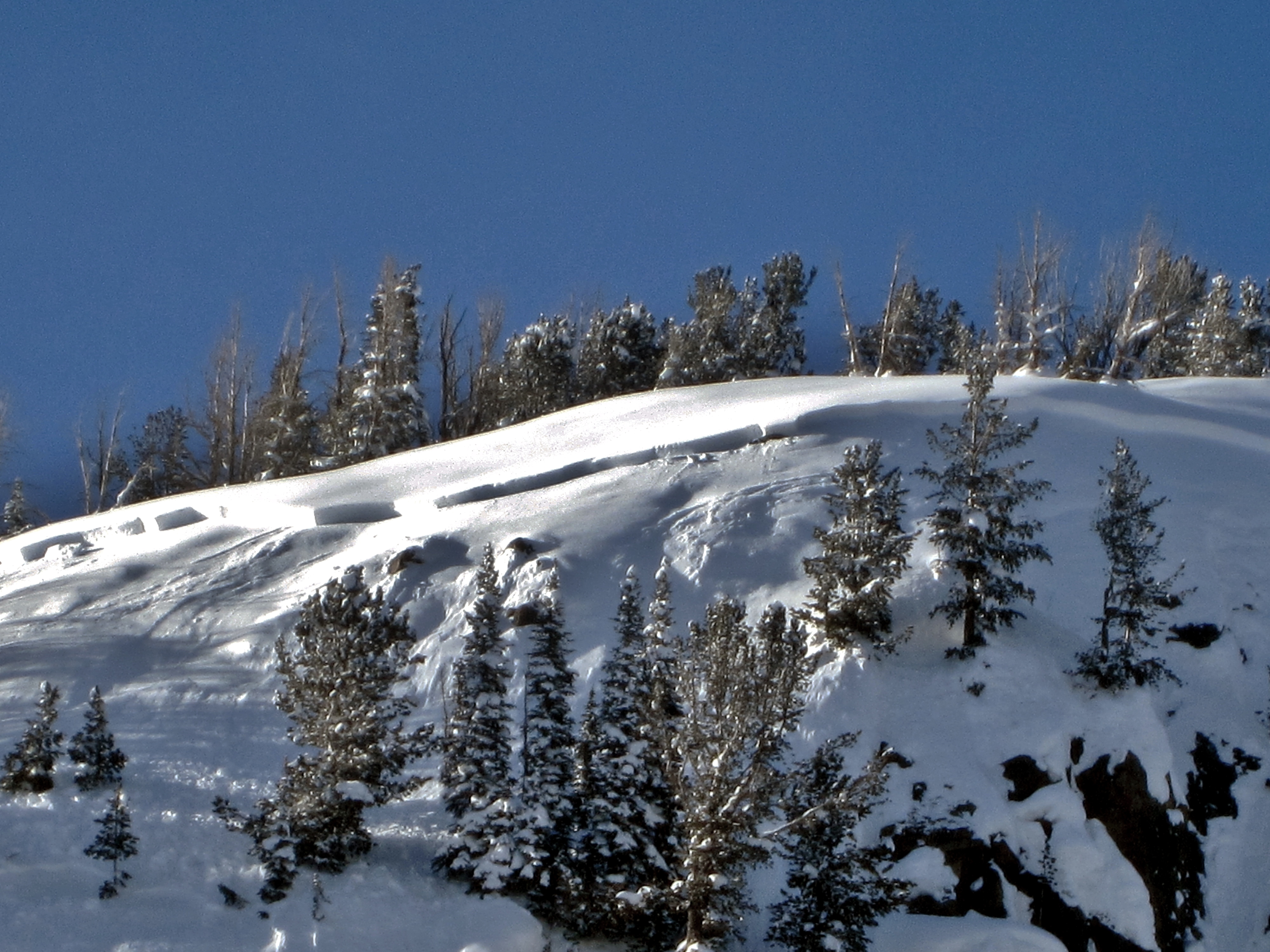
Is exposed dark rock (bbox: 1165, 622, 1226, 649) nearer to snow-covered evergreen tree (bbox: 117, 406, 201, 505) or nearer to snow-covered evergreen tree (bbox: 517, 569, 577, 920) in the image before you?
snow-covered evergreen tree (bbox: 517, 569, 577, 920)

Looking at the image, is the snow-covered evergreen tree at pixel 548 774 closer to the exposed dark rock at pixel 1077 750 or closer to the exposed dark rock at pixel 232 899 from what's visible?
the exposed dark rock at pixel 232 899

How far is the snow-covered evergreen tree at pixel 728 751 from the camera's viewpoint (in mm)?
12930

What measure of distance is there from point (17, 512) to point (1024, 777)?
4175 centimetres

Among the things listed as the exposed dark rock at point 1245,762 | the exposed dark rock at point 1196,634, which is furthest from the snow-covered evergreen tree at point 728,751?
the exposed dark rock at point 1196,634

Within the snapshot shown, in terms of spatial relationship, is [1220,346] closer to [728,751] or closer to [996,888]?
[996,888]

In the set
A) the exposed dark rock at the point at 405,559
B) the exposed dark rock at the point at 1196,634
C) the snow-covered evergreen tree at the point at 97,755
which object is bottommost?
the snow-covered evergreen tree at the point at 97,755

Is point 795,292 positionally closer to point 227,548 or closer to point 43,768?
point 227,548

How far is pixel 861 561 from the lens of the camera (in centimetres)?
2077

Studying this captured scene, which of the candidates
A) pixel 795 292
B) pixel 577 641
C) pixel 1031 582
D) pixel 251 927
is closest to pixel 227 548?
pixel 577 641

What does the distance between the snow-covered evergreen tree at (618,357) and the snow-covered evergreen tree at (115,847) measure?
36.0 metres

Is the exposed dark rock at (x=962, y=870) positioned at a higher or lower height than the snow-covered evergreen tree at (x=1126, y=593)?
lower

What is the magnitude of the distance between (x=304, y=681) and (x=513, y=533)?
11.1 meters

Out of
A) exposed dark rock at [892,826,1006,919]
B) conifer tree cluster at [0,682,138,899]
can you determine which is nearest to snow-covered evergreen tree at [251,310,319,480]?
conifer tree cluster at [0,682,138,899]

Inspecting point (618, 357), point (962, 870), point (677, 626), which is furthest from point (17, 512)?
point (962, 870)
